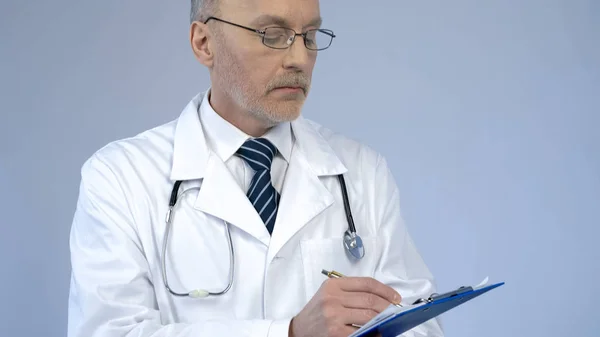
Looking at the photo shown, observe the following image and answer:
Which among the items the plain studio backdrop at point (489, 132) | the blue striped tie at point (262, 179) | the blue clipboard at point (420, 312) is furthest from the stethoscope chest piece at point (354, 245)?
the plain studio backdrop at point (489, 132)

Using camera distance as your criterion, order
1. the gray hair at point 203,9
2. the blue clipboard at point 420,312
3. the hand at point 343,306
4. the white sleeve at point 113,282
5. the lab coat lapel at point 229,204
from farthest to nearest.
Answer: the gray hair at point 203,9, the lab coat lapel at point 229,204, the white sleeve at point 113,282, the hand at point 343,306, the blue clipboard at point 420,312

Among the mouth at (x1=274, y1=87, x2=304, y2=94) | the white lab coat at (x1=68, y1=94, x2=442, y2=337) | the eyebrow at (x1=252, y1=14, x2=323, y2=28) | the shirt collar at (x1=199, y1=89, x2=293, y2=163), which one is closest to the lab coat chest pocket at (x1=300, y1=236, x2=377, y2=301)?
the white lab coat at (x1=68, y1=94, x2=442, y2=337)

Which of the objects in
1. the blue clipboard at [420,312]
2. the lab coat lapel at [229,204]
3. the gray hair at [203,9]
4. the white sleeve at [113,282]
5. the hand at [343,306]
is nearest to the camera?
the blue clipboard at [420,312]

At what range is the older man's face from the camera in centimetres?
210

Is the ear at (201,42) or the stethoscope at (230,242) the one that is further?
the ear at (201,42)

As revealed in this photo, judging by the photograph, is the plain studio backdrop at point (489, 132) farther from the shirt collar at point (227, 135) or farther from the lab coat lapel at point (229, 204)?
the lab coat lapel at point (229, 204)

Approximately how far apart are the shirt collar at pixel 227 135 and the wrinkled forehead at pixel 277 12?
0.26 metres

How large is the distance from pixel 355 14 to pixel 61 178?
119cm

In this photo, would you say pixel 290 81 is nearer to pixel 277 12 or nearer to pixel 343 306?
pixel 277 12

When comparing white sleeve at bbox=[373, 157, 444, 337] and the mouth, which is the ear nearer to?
the mouth

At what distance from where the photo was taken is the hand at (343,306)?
1788 mm

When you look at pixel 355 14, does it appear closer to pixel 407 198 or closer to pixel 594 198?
pixel 407 198

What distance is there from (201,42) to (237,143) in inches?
10.6

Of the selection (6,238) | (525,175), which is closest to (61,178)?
(6,238)
